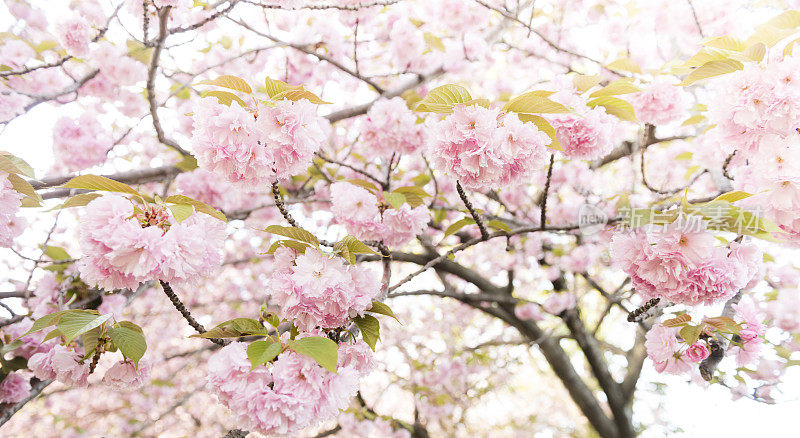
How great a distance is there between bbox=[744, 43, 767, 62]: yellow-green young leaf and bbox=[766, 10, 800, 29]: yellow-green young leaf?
0.26 ft

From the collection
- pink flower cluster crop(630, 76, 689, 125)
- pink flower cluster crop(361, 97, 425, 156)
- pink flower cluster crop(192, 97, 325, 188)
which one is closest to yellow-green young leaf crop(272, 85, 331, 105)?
pink flower cluster crop(192, 97, 325, 188)

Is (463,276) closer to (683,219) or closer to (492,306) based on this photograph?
(492,306)

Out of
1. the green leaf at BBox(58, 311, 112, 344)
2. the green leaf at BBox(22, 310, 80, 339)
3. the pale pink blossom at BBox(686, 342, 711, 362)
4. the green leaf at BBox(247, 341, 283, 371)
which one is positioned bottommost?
the pale pink blossom at BBox(686, 342, 711, 362)

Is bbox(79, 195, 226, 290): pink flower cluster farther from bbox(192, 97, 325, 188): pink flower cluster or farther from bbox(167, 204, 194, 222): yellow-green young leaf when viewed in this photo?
bbox(192, 97, 325, 188): pink flower cluster

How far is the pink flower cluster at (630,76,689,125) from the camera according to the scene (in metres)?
1.83

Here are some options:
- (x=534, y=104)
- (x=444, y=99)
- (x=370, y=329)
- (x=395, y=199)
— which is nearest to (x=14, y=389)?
(x=370, y=329)

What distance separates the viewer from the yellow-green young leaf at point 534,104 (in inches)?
41.4

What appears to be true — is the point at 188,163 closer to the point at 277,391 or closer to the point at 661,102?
the point at 277,391

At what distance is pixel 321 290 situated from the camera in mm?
1002

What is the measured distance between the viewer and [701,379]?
53.9 inches

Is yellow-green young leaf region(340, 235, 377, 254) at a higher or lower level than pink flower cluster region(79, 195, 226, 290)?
lower

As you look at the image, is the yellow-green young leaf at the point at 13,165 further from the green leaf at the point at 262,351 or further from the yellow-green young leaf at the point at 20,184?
the green leaf at the point at 262,351

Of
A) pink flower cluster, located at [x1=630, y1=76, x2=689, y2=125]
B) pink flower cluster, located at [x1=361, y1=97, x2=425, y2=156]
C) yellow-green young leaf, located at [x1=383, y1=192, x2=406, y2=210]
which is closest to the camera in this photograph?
yellow-green young leaf, located at [x1=383, y1=192, x2=406, y2=210]

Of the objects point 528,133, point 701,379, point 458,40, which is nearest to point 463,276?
point 458,40
